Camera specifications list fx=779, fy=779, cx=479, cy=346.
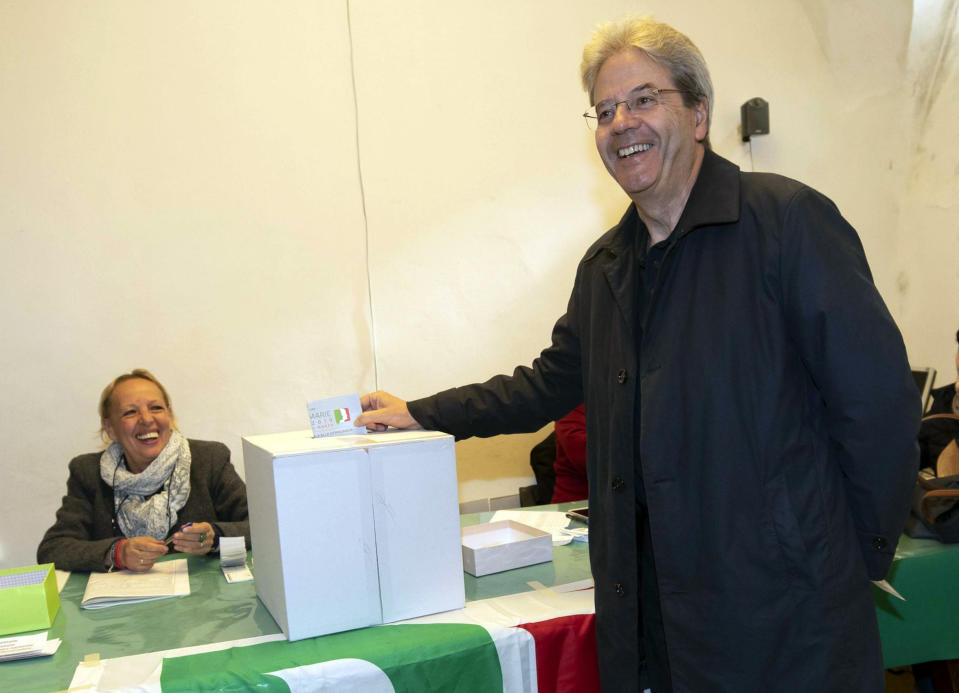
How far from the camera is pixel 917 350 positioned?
13.8ft

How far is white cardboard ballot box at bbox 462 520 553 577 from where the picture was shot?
1.89m

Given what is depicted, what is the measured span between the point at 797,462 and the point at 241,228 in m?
2.91

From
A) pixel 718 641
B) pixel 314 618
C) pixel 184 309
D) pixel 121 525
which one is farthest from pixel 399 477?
pixel 184 309

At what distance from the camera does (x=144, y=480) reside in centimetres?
257

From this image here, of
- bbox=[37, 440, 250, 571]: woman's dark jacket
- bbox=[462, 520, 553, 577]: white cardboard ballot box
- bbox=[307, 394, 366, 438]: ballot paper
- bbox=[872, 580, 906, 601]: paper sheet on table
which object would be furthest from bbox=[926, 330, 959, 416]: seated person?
bbox=[37, 440, 250, 571]: woman's dark jacket

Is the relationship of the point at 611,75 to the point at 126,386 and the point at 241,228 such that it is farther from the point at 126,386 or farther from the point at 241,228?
the point at 241,228

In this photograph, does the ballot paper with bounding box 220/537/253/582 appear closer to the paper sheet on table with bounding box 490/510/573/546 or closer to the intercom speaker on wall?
the paper sheet on table with bounding box 490/510/573/546

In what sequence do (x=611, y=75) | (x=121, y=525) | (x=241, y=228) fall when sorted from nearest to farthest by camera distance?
(x=611, y=75)
(x=121, y=525)
(x=241, y=228)

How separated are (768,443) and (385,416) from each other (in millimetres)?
876

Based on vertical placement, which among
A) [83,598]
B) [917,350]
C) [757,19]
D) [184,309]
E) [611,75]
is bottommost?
[83,598]

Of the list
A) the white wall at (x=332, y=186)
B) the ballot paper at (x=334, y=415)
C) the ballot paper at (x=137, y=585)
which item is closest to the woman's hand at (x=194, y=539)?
the ballot paper at (x=137, y=585)

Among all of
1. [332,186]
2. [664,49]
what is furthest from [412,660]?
[332,186]

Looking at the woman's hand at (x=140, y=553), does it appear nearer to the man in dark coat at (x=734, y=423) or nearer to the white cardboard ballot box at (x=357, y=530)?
the white cardboard ballot box at (x=357, y=530)

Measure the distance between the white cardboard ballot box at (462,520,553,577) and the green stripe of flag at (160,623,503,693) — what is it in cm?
31
